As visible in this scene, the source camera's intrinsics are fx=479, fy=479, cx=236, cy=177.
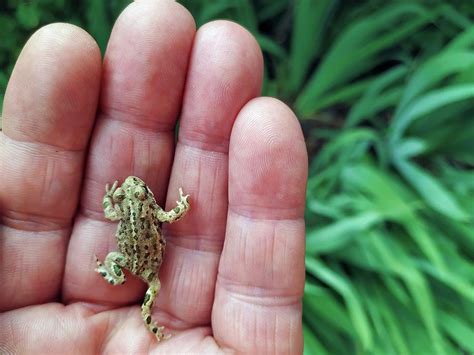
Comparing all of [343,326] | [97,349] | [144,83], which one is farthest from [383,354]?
[144,83]

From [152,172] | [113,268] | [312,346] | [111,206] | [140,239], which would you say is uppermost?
[152,172]

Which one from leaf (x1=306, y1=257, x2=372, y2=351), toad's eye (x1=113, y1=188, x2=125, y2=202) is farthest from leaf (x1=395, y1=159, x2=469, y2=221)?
toad's eye (x1=113, y1=188, x2=125, y2=202)

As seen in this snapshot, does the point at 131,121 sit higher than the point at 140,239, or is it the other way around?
the point at 131,121

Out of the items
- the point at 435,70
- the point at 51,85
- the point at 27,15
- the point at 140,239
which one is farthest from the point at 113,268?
the point at 435,70

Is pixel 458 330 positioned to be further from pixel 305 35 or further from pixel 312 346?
pixel 305 35

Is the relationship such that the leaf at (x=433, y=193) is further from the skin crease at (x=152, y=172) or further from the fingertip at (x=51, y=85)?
the fingertip at (x=51, y=85)

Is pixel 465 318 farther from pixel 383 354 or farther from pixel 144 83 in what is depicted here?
pixel 144 83

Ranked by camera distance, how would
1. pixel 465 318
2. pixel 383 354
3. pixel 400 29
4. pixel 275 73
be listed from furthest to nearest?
1. pixel 275 73
2. pixel 400 29
3. pixel 465 318
4. pixel 383 354
